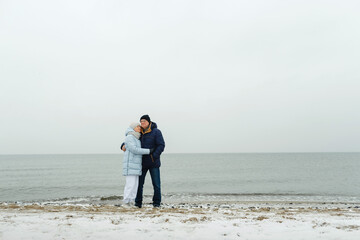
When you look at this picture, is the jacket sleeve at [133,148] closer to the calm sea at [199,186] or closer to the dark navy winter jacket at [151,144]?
the dark navy winter jacket at [151,144]

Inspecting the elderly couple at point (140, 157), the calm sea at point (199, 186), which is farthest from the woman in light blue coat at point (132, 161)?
the calm sea at point (199, 186)

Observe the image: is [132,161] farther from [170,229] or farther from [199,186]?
[199,186]

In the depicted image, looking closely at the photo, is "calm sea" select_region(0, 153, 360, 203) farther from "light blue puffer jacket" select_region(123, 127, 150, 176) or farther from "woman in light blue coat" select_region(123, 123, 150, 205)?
"light blue puffer jacket" select_region(123, 127, 150, 176)

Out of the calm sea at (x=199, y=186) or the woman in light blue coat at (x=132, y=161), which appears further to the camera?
the calm sea at (x=199, y=186)

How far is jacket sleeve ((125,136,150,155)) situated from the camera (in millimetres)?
7293

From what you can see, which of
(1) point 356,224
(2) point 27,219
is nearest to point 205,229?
(1) point 356,224

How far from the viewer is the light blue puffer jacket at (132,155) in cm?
734

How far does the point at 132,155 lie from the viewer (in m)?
7.48

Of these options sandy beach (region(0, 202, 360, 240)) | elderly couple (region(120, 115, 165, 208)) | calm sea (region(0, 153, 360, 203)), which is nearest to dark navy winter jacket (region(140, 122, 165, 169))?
elderly couple (region(120, 115, 165, 208))

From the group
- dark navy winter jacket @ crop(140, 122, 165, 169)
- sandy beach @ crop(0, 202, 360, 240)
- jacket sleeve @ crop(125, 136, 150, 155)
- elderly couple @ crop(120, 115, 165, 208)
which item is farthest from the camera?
dark navy winter jacket @ crop(140, 122, 165, 169)

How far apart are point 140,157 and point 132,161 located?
251 millimetres

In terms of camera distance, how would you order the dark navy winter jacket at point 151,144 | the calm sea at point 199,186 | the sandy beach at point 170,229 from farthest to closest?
1. the calm sea at point 199,186
2. the dark navy winter jacket at point 151,144
3. the sandy beach at point 170,229

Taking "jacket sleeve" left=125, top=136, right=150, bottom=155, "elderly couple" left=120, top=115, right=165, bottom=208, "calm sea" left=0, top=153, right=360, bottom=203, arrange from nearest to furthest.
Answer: "jacket sleeve" left=125, top=136, right=150, bottom=155 < "elderly couple" left=120, top=115, right=165, bottom=208 < "calm sea" left=0, top=153, right=360, bottom=203

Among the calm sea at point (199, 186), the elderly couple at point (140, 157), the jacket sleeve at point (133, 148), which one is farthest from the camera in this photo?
the calm sea at point (199, 186)
